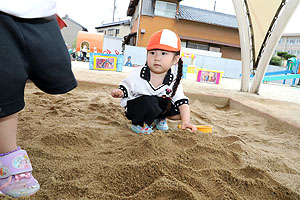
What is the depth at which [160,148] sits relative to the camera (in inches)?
46.0

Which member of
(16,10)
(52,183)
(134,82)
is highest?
(16,10)

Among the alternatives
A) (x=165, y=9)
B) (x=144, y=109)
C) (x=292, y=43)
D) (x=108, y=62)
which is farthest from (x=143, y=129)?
(x=292, y=43)

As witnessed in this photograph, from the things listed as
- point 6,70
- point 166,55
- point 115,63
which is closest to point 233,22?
point 115,63

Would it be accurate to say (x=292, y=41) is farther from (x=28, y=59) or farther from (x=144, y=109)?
(x=28, y=59)

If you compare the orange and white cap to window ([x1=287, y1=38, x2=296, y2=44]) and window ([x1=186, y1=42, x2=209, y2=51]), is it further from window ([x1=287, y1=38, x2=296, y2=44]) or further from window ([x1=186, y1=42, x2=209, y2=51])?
window ([x1=287, y1=38, x2=296, y2=44])

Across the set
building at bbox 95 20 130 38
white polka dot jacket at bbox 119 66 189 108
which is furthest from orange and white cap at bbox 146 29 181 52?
building at bbox 95 20 130 38

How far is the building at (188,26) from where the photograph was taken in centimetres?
1514

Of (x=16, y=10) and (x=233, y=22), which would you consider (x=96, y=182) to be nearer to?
(x=16, y=10)

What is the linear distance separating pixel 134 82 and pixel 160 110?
0.87 ft

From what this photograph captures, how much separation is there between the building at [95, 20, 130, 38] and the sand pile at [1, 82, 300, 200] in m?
23.1

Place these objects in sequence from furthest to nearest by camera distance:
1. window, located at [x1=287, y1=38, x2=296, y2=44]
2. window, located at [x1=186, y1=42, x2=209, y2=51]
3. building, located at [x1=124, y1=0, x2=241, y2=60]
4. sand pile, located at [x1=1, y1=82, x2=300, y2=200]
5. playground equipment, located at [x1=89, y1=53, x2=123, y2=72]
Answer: window, located at [x1=287, y1=38, x2=296, y2=44] < window, located at [x1=186, y1=42, x2=209, y2=51] < building, located at [x1=124, y1=0, x2=241, y2=60] < playground equipment, located at [x1=89, y1=53, x2=123, y2=72] < sand pile, located at [x1=1, y1=82, x2=300, y2=200]

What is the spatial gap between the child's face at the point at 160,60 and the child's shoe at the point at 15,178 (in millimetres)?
1026

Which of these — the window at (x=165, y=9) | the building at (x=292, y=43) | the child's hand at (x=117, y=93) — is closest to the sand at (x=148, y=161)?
the child's hand at (x=117, y=93)

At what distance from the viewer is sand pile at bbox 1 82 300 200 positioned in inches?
32.3
